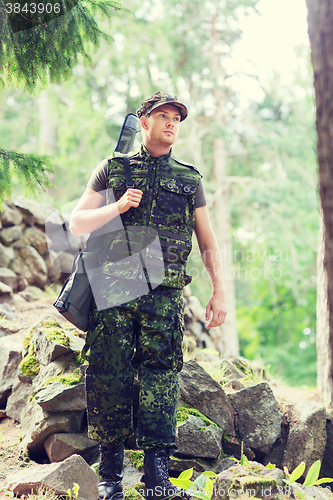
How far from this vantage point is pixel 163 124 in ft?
9.44

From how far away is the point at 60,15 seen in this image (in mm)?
3387

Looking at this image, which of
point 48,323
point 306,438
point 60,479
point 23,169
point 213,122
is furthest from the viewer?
point 213,122

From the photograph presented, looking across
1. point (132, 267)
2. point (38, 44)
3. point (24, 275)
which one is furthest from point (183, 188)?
point (24, 275)

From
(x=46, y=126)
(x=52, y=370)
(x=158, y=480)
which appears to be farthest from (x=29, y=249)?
(x=46, y=126)

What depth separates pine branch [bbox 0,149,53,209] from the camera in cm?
364

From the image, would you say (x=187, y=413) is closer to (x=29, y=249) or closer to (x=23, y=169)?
(x=23, y=169)

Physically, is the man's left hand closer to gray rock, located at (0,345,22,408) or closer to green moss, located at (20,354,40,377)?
green moss, located at (20,354,40,377)

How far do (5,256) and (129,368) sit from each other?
493cm

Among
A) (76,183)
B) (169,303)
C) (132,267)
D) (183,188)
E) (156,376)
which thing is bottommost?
(156,376)

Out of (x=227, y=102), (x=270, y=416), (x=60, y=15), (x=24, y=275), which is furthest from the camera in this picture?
(x=227, y=102)

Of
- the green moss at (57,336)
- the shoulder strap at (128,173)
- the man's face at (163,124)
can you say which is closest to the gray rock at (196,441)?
the green moss at (57,336)

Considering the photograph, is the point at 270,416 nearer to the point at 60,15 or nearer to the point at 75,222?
the point at 75,222

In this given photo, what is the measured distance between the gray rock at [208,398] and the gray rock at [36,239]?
4.68 meters

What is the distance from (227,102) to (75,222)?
11.6 m
